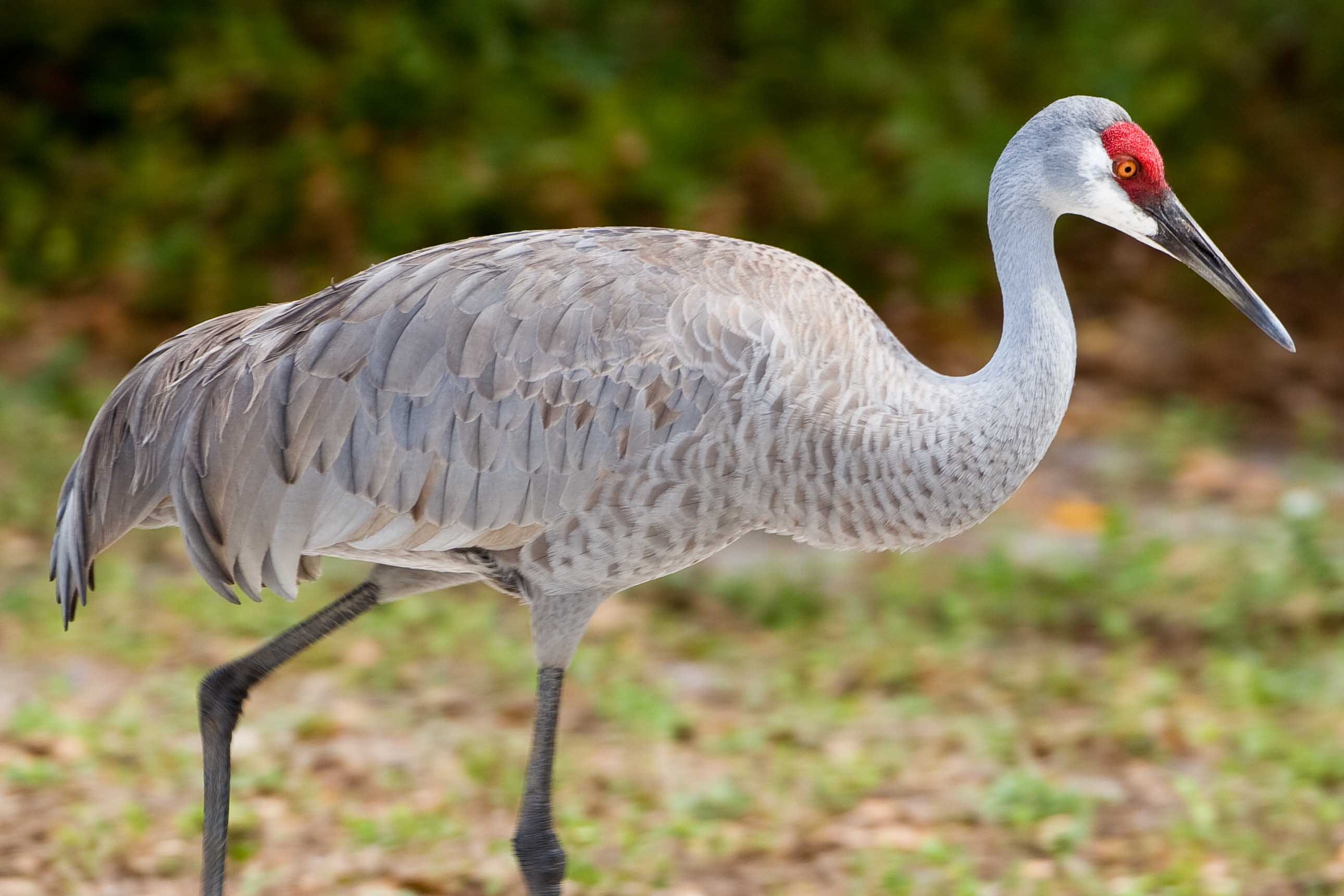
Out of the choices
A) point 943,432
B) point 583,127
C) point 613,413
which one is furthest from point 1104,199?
point 583,127

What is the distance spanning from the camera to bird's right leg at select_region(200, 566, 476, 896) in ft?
10.8

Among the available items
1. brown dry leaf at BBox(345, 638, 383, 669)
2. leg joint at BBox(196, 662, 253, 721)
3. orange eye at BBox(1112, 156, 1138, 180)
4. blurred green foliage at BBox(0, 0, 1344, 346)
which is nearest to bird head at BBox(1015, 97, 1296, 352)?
orange eye at BBox(1112, 156, 1138, 180)

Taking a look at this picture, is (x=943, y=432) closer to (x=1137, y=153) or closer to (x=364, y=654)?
(x=1137, y=153)

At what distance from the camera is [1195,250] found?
3115 millimetres

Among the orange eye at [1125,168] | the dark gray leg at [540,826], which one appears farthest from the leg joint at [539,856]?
the orange eye at [1125,168]

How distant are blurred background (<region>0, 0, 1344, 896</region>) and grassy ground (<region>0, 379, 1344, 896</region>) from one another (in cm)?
2

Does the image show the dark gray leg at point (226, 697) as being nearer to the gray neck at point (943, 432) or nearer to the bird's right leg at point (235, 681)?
the bird's right leg at point (235, 681)

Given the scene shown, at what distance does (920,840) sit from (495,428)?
1.55 meters

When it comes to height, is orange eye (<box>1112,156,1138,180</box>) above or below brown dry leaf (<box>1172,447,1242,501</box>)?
below

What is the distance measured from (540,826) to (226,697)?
0.69m

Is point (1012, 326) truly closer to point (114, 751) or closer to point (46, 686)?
point (114, 751)

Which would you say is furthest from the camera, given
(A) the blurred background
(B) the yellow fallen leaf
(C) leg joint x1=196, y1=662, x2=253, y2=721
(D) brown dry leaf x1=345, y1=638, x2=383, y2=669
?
(B) the yellow fallen leaf

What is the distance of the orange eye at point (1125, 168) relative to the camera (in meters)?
3.07

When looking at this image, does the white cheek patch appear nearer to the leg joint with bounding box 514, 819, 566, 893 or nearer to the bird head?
the bird head
